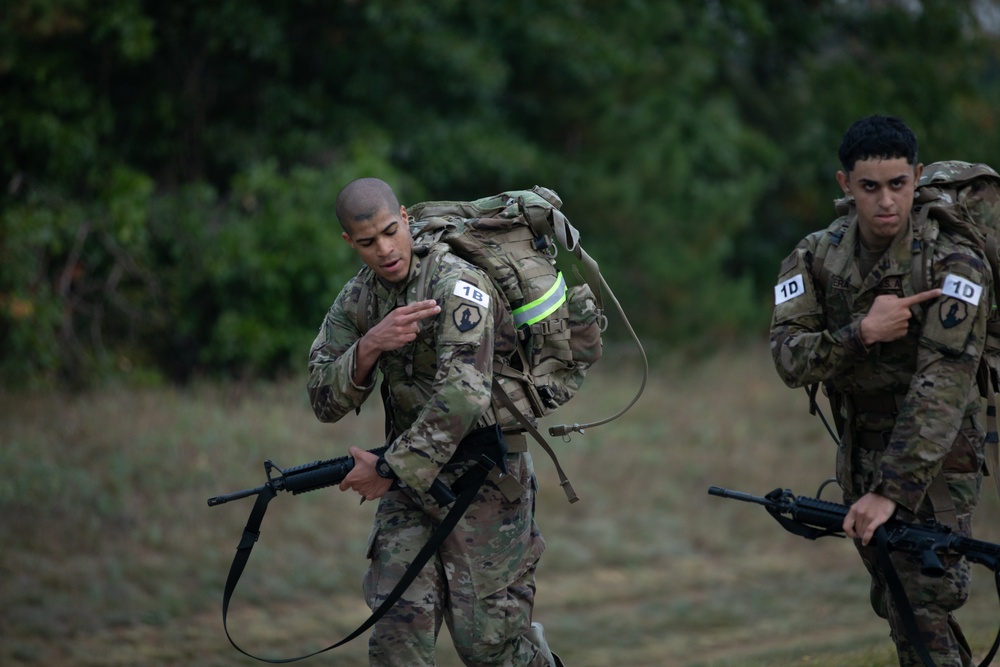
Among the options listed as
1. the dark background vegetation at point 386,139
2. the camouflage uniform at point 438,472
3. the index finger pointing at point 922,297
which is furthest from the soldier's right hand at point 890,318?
the dark background vegetation at point 386,139

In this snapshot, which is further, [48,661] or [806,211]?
[806,211]

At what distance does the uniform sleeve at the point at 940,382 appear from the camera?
3.79m

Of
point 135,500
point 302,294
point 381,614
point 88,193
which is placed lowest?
point 381,614

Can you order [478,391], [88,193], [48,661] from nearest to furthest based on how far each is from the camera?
1. [478,391]
2. [48,661]
3. [88,193]

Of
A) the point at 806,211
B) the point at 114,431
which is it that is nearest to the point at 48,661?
the point at 114,431

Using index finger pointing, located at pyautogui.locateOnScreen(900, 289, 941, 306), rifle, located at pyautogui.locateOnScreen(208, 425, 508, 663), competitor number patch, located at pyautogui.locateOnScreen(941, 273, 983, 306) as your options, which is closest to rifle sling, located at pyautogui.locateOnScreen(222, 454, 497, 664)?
rifle, located at pyautogui.locateOnScreen(208, 425, 508, 663)

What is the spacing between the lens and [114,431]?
879 cm

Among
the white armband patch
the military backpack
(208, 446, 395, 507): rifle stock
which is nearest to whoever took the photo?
the white armband patch

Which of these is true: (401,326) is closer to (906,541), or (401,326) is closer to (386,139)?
(906,541)

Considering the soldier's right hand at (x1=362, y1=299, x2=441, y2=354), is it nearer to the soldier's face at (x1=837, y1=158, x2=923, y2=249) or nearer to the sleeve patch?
the sleeve patch

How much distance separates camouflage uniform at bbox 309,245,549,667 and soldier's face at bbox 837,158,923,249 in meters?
1.33

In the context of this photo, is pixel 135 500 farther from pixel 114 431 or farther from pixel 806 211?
pixel 806 211

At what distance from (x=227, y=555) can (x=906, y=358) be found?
196 inches

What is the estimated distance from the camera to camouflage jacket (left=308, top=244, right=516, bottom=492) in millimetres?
3871
